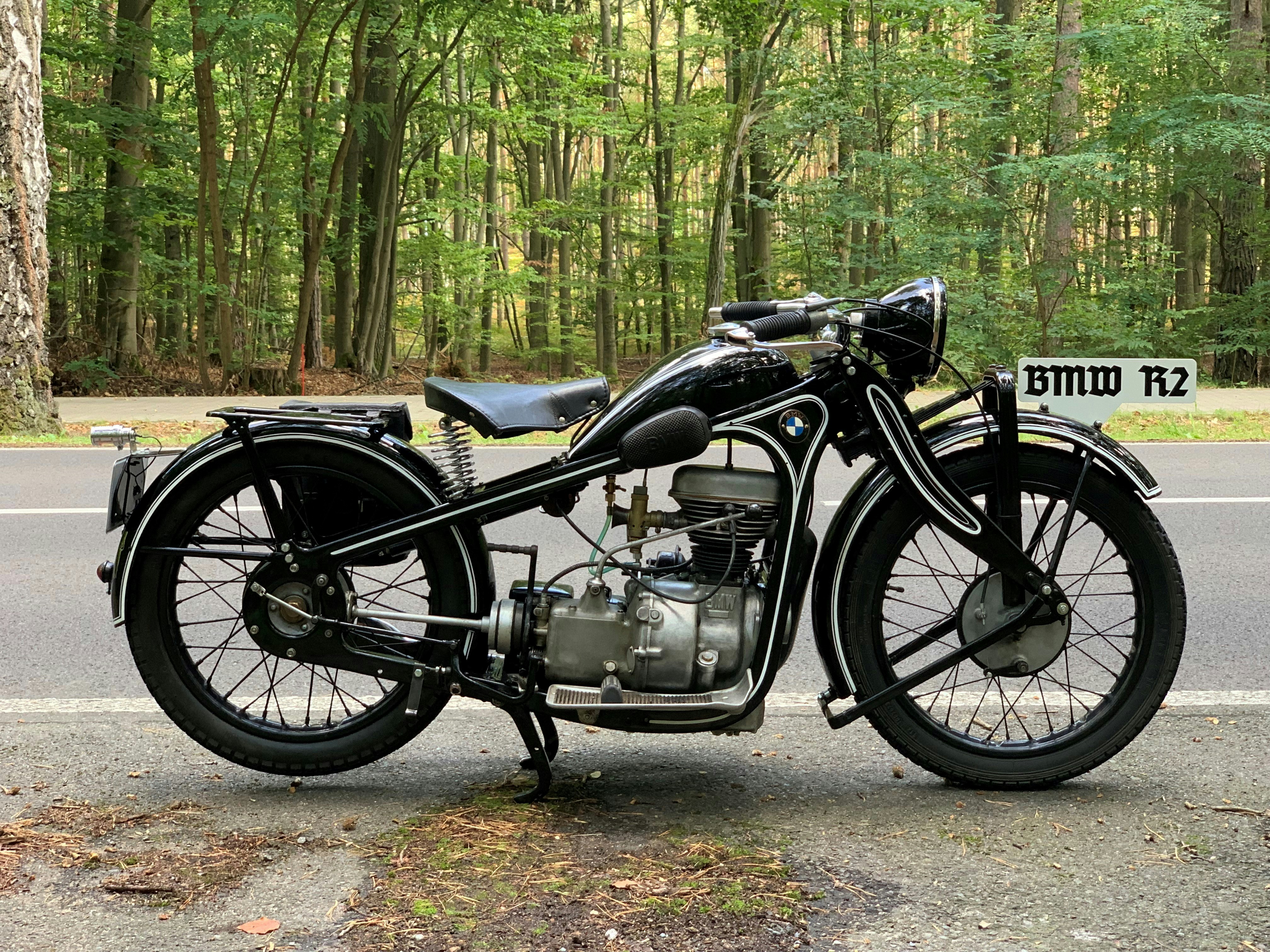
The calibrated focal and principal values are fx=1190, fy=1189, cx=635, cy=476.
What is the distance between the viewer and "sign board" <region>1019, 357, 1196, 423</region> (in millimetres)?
4906

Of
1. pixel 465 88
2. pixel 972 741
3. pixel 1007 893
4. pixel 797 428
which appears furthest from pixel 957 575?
pixel 465 88

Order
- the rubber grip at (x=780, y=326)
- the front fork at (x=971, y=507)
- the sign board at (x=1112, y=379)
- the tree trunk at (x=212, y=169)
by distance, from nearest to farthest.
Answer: the rubber grip at (x=780, y=326)
the front fork at (x=971, y=507)
the sign board at (x=1112, y=379)
the tree trunk at (x=212, y=169)

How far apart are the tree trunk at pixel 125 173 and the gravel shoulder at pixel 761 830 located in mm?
15671

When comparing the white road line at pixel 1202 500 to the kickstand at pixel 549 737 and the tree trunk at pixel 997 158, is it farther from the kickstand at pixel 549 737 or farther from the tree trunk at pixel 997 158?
the tree trunk at pixel 997 158

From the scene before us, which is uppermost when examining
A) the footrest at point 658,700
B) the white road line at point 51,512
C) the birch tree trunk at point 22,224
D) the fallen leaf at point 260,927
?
the birch tree trunk at point 22,224

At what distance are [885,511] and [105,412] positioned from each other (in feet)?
41.9

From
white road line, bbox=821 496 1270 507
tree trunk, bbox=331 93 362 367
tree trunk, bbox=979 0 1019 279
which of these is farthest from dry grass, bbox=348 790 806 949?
tree trunk, bbox=331 93 362 367

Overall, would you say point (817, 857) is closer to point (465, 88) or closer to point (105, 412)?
point (105, 412)

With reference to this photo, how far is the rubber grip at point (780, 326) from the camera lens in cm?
308

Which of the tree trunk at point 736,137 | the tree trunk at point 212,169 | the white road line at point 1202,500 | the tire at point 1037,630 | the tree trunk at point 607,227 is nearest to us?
the tire at point 1037,630

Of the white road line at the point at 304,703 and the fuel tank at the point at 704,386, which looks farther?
the white road line at the point at 304,703

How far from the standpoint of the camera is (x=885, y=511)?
10.9ft

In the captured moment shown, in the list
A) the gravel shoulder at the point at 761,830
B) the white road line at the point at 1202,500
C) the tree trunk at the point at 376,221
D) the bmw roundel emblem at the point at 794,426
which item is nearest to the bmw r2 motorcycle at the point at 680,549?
the bmw roundel emblem at the point at 794,426

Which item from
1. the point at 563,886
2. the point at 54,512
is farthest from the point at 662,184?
the point at 563,886
